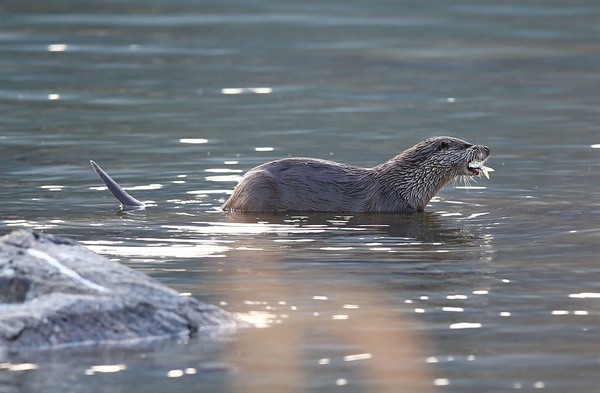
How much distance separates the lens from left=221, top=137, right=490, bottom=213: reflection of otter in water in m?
12.8

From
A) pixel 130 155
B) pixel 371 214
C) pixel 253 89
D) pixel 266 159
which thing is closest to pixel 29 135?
pixel 130 155

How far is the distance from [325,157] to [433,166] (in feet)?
11.9

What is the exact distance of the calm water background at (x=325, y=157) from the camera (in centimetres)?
729

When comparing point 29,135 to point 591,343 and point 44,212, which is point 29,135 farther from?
point 591,343

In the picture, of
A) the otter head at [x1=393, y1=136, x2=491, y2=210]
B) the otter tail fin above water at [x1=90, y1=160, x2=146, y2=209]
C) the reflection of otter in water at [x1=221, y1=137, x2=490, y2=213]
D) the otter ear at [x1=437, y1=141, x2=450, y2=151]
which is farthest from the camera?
the otter ear at [x1=437, y1=141, x2=450, y2=151]

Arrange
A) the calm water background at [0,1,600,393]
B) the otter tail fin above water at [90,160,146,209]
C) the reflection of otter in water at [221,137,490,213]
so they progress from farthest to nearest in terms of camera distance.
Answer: the otter tail fin above water at [90,160,146,209] < the reflection of otter in water at [221,137,490,213] < the calm water background at [0,1,600,393]

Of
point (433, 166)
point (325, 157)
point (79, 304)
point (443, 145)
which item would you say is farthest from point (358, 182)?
point (79, 304)

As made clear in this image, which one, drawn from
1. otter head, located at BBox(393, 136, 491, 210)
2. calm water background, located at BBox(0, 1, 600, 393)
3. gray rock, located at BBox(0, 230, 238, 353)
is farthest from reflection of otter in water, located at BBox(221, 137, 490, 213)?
gray rock, located at BBox(0, 230, 238, 353)

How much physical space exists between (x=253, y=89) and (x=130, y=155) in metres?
6.96

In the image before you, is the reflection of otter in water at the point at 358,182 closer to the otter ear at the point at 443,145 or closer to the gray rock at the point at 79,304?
the otter ear at the point at 443,145

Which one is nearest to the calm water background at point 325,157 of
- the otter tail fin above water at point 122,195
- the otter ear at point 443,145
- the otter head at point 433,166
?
the otter tail fin above water at point 122,195

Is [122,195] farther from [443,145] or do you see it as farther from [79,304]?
[79,304]

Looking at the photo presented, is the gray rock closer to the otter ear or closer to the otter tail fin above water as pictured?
the otter tail fin above water

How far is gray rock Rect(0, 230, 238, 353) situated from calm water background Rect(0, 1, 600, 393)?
0.65 feet
